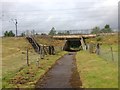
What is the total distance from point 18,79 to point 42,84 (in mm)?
2255

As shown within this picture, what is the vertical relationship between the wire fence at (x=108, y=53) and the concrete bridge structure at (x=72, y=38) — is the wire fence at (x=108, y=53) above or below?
below

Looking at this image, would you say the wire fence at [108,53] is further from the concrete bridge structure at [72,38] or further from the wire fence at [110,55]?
the concrete bridge structure at [72,38]

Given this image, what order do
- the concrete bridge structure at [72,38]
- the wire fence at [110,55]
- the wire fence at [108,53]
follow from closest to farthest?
the wire fence at [110,55]
the wire fence at [108,53]
the concrete bridge structure at [72,38]

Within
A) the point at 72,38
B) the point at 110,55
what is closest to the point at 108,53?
the point at 110,55

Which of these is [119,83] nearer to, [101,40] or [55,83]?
[55,83]

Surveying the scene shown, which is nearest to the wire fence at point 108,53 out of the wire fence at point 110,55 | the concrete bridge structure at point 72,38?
the wire fence at point 110,55

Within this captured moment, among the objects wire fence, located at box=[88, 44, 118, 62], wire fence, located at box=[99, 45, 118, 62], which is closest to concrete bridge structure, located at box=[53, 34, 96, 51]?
wire fence, located at box=[88, 44, 118, 62]

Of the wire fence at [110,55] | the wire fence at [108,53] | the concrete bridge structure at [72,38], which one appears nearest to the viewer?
the wire fence at [110,55]

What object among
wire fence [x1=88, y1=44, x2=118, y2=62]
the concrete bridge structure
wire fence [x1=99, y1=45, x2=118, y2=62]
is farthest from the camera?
the concrete bridge structure

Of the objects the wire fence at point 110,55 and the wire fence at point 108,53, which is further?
the wire fence at point 108,53

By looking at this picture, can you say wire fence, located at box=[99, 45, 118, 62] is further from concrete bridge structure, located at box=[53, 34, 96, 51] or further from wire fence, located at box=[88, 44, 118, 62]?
concrete bridge structure, located at box=[53, 34, 96, 51]

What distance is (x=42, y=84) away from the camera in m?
17.8

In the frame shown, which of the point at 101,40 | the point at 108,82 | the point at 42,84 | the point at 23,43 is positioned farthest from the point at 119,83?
the point at 101,40

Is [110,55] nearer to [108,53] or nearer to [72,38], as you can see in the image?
[108,53]
